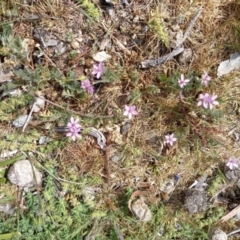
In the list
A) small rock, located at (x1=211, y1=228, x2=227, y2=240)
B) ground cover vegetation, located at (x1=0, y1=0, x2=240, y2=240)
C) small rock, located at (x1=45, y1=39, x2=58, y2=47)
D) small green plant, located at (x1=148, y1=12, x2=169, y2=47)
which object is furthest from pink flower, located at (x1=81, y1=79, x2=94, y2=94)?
small rock, located at (x1=211, y1=228, x2=227, y2=240)

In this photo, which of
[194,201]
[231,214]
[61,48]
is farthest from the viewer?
[231,214]

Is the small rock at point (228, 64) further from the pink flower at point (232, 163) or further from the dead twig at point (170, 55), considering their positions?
the pink flower at point (232, 163)

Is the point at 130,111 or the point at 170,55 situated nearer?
the point at 130,111

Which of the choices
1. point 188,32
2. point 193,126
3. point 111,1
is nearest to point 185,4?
point 188,32

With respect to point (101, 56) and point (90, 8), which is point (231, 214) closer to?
point (101, 56)

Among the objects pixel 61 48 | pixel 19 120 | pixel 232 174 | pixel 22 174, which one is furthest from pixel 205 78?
pixel 22 174

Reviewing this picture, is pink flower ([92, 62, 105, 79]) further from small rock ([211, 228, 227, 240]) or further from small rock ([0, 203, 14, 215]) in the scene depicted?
small rock ([211, 228, 227, 240])
